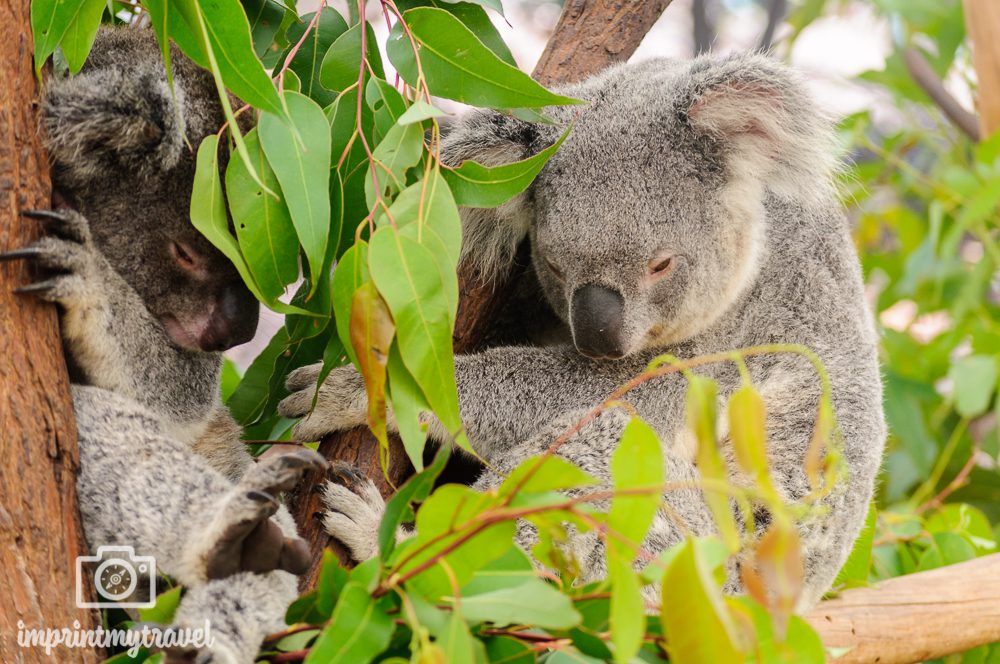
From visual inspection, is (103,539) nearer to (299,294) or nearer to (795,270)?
(299,294)

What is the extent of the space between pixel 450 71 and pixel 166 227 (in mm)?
693

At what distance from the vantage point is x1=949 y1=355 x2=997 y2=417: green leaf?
3857mm

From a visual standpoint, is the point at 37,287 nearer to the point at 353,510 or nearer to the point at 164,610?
the point at 164,610

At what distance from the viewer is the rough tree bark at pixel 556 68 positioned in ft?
7.95

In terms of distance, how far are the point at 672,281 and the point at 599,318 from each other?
232mm

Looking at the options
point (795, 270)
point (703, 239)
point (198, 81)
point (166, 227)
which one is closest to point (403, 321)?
point (166, 227)

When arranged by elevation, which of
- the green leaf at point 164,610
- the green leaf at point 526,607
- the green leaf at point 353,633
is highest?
the green leaf at point 526,607

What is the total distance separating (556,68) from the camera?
292cm

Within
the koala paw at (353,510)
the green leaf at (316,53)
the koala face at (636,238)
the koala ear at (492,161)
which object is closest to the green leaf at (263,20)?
the green leaf at (316,53)

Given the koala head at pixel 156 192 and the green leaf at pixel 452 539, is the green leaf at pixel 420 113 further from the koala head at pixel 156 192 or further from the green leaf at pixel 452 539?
the green leaf at pixel 452 539

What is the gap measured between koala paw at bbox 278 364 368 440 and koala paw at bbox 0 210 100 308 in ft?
2.16

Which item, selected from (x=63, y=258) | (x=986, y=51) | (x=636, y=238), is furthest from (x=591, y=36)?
(x=986, y=51)

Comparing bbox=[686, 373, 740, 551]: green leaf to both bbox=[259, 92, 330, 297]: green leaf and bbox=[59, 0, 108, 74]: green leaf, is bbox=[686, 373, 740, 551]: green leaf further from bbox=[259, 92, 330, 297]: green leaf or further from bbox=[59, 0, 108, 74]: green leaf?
bbox=[59, 0, 108, 74]: green leaf

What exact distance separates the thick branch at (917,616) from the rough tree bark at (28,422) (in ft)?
5.40
